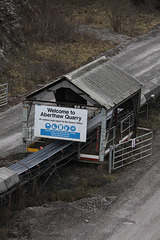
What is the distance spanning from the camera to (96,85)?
19641mm

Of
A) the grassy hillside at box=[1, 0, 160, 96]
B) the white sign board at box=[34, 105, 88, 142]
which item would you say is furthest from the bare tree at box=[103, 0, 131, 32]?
the white sign board at box=[34, 105, 88, 142]

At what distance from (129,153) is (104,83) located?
3.25 m

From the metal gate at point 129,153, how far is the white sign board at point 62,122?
1.42m

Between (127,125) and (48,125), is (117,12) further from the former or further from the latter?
(48,125)

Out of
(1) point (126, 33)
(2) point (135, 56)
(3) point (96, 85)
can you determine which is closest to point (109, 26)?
(1) point (126, 33)

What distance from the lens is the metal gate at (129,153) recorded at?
19453 millimetres

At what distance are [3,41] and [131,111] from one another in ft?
46.6

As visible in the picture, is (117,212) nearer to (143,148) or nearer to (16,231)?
(16,231)

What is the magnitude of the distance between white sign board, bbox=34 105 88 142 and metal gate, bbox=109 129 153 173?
1.42m

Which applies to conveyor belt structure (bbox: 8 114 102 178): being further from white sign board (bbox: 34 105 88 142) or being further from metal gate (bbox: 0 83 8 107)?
metal gate (bbox: 0 83 8 107)

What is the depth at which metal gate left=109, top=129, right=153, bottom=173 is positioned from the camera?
63.8 feet

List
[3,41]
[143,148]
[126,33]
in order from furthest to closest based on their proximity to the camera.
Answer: [126,33], [3,41], [143,148]

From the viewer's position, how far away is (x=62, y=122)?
19.2 m

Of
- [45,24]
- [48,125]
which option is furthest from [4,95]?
[45,24]
